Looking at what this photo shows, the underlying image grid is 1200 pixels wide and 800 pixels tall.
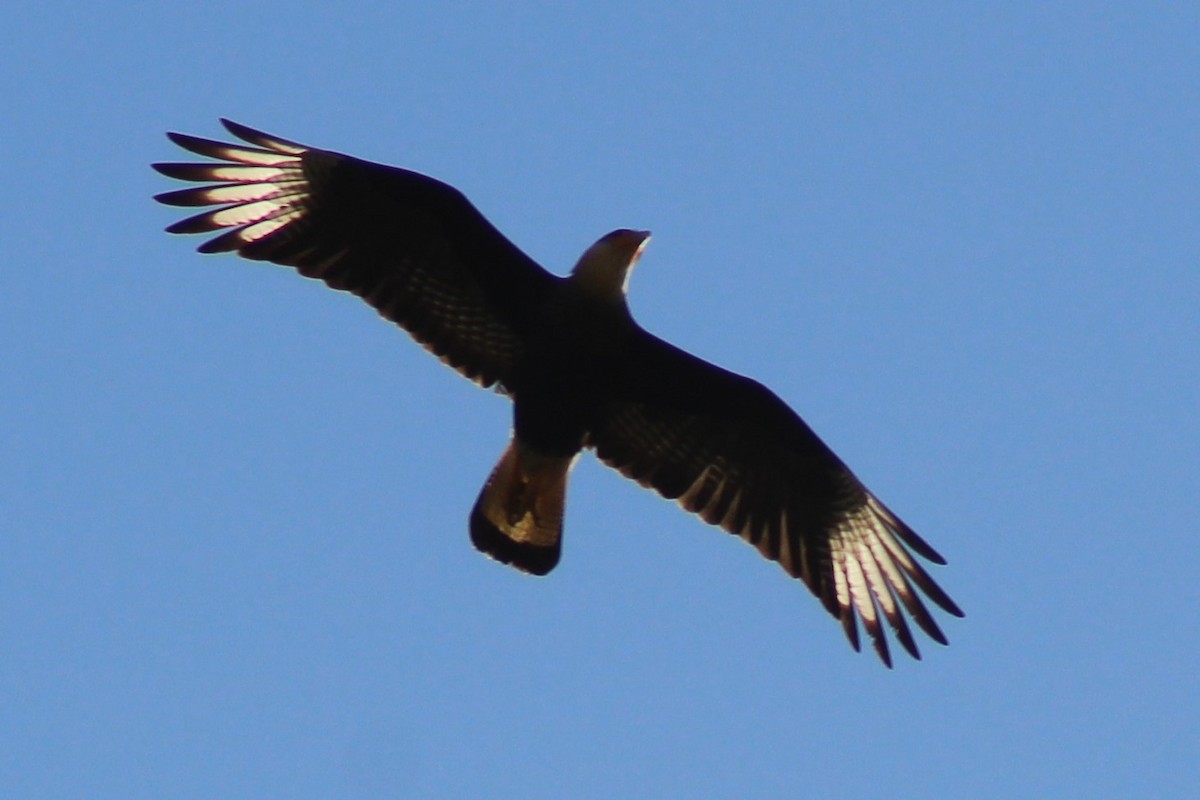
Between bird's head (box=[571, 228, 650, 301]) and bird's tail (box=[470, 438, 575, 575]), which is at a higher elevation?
bird's head (box=[571, 228, 650, 301])

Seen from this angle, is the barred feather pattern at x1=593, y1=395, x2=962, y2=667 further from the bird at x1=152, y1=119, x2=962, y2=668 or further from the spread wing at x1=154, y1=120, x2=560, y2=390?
the spread wing at x1=154, y1=120, x2=560, y2=390

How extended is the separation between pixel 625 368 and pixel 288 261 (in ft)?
4.96

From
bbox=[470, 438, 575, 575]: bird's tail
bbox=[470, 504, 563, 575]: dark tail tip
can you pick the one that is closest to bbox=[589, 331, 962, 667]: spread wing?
bbox=[470, 438, 575, 575]: bird's tail

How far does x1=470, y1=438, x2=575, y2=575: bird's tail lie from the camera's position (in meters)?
9.97

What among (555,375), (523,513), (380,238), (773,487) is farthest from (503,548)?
(380,238)

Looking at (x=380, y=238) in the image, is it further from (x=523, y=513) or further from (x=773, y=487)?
(x=773, y=487)

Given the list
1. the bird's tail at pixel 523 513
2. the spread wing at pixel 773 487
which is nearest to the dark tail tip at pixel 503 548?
the bird's tail at pixel 523 513

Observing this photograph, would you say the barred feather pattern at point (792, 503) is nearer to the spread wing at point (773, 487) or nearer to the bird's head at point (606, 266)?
the spread wing at point (773, 487)

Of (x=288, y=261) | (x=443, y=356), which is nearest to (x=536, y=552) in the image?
(x=443, y=356)

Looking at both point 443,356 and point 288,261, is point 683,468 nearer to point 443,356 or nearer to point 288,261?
point 443,356

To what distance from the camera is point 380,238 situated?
9930 millimetres

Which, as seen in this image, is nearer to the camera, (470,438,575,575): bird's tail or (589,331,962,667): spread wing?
(470,438,575,575): bird's tail

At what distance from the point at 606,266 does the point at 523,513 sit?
119cm

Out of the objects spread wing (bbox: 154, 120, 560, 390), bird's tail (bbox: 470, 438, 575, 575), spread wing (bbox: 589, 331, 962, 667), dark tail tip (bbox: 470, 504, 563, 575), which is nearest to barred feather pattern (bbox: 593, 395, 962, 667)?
spread wing (bbox: 589, 331, 962, 667)
